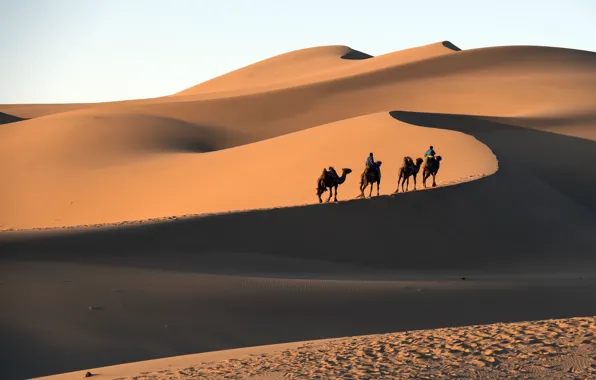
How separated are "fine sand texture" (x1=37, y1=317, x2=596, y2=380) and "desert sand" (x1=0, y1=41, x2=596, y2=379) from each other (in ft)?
7.94

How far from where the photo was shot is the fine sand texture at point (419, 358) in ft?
29.7

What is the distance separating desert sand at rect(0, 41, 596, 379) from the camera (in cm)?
1410

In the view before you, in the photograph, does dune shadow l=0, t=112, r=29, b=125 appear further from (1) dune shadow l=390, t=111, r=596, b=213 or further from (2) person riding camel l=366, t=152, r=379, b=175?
Answer: (2) person riding camel l=366, t=152, r=379, b=175

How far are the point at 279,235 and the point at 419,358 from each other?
10.7 m

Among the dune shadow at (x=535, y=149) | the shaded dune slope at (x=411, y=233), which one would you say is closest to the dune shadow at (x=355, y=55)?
the dune shadow at (x=535, y=149)

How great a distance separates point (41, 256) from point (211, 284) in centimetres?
321

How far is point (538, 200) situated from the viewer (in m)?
27.4

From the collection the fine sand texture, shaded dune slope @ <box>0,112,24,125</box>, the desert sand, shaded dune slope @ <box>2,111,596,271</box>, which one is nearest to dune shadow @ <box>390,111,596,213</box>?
the desert sand

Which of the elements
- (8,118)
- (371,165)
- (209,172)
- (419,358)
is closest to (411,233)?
(371,165)

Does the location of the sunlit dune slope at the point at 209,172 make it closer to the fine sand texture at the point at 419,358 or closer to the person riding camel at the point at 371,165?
the person riding camel at the point at 371,165

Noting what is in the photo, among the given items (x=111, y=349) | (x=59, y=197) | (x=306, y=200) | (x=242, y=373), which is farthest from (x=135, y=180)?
(x=242, y=373)

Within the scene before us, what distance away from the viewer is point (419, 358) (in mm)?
9711

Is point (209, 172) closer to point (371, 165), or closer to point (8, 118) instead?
point (371, 165)

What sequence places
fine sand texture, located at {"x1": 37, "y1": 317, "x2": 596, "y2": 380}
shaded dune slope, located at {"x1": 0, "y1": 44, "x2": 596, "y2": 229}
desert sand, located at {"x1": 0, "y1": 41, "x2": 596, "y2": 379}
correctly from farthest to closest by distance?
shaded dune slope, located at {"x1": 0, "y1": 44, "x2": 596, "y2": 229}, desert sand, located at {"x1": 0, "y1": 41, "x2": 596, "y2": 379}, fine sand texture, located at {"x1": 37, "y1": 317, "x2": 596, "y2": 380}
